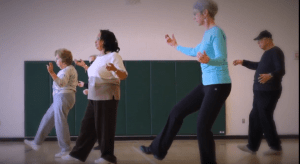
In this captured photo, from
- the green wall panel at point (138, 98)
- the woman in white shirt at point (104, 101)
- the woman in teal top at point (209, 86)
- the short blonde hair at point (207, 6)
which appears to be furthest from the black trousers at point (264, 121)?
the green wall panel at point (138, 98)

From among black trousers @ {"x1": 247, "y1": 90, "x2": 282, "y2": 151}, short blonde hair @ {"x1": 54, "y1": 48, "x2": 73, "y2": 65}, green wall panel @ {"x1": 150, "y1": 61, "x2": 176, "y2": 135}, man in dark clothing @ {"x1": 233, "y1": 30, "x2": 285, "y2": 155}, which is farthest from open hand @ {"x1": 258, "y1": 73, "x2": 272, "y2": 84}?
short blonde hair @ {"x1": 54, "y1": 48, "x2": 73, "y2": 65}

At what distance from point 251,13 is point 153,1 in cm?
195

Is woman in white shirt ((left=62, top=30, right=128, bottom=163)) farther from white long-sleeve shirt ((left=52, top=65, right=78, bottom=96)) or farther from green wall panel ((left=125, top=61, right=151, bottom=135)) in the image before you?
green wall panel ((left=125, top=61, right=151, bottom=135))

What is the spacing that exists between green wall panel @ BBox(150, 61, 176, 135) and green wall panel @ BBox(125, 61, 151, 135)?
0.09m

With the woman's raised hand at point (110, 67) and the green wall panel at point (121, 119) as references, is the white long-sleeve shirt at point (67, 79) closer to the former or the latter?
the woman's raised hand at point (110, 67)

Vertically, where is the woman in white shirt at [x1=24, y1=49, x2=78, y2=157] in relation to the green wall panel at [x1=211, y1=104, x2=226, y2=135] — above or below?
above

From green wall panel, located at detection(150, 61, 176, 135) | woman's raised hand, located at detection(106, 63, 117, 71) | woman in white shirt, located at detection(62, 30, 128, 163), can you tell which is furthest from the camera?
green wall panel, located at detection(150, 61, 176, 135)

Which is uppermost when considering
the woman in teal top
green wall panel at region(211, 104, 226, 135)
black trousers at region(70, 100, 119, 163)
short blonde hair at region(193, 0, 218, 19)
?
short blonde hair at region(193, 0, 218, 19)

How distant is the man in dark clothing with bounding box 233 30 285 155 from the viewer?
3.09 metres

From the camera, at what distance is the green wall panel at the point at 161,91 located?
495cm

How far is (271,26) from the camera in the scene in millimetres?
5316

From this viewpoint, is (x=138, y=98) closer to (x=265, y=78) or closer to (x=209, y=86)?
(x=265, y=78)

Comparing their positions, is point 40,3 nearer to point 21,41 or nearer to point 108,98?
point 21,41

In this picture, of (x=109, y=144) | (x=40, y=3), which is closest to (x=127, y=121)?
(x=109, y=144)
